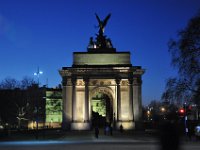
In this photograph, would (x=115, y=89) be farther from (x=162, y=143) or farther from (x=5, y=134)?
(x=162, y=143)

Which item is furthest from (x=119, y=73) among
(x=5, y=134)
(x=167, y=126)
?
(x=167, y=126)

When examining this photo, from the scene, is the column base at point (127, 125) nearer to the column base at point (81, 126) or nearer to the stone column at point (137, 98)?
the stone column at point (137, 98)

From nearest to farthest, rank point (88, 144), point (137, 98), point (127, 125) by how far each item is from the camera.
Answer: point (88, 144) → point (127, 125) → point (137, 98)

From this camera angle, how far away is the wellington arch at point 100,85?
80.6 meters

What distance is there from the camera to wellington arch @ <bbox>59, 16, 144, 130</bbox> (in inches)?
3172

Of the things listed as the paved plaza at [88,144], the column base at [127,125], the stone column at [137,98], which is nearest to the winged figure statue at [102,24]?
the stone column at [137,98]

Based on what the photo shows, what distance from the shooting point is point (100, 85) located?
83.9m

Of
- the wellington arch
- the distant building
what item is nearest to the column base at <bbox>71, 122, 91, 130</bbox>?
the wellington arch

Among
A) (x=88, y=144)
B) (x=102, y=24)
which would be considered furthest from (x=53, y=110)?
(x=88, y=144)

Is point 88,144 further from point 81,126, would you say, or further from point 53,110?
point 53,110

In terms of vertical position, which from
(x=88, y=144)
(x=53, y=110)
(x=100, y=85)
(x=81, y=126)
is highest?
(x=100, y=85)

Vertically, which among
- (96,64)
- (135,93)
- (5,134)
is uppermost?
(96,64)

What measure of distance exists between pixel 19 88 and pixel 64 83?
31.9 metres

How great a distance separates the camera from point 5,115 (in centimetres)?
10288
